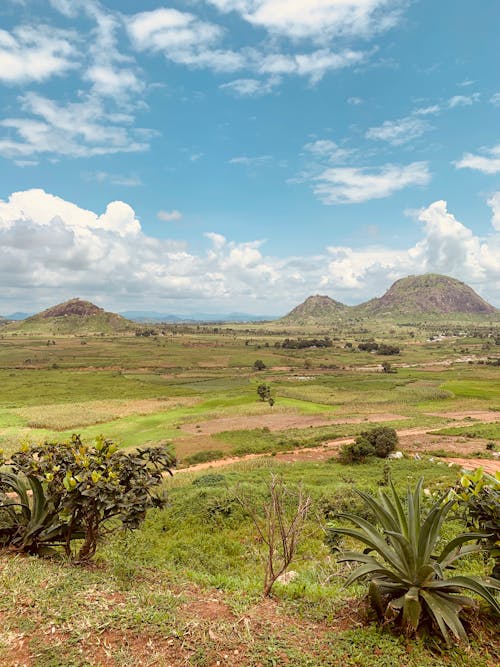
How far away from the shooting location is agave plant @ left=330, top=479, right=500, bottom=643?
3.75 metres

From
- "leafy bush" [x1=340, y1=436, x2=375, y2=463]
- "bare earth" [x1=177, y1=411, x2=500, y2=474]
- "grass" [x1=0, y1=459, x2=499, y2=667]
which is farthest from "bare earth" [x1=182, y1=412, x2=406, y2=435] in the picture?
"grass" [x1=0, y1=459, x2=499, y2=667]

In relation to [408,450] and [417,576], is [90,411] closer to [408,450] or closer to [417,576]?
[408,450]

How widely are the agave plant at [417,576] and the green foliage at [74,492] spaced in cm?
301

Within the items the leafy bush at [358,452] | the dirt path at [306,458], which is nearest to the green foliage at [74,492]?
the dirt path at [306,458]

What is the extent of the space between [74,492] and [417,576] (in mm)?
4470

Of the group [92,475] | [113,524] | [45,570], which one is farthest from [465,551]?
[113,524]

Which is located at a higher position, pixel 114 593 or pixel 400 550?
pixel 400 550

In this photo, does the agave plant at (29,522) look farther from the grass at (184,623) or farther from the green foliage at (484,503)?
the green foliage at (484,503)

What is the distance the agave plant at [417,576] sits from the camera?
12.3ft

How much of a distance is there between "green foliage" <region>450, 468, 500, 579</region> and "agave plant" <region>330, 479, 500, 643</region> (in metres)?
0.18

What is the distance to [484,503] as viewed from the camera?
406 centimetres

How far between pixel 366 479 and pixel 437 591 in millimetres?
15108

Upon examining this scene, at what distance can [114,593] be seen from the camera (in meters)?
4.92

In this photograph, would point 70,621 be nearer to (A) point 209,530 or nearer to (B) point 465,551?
(B) point 465,551
